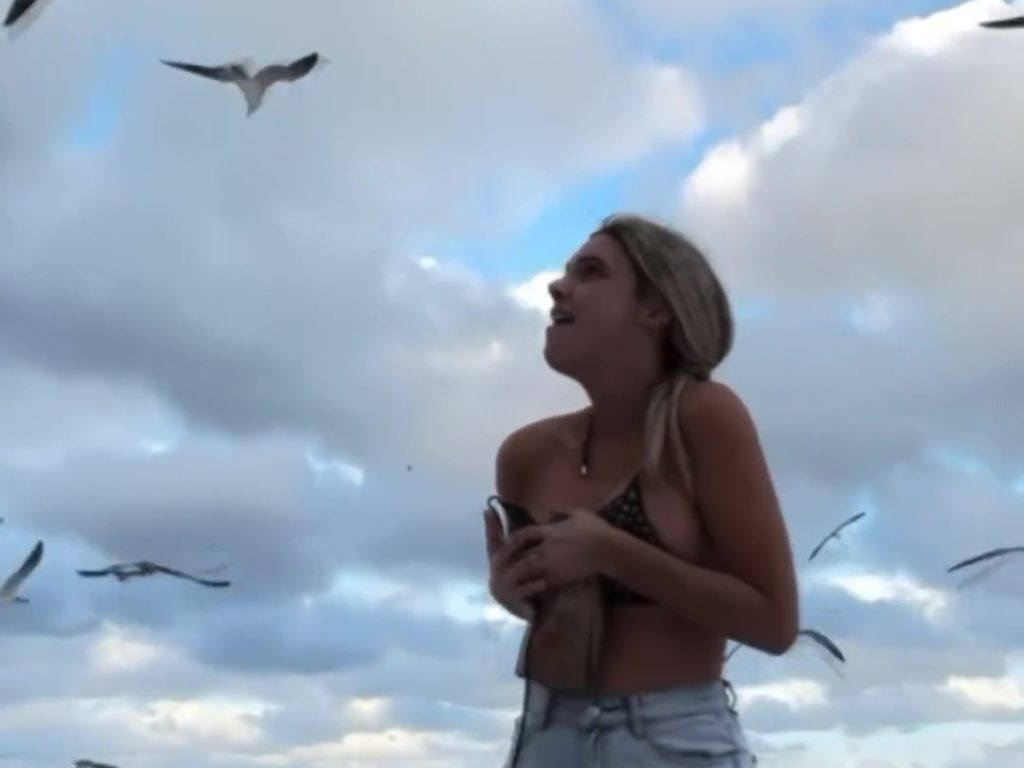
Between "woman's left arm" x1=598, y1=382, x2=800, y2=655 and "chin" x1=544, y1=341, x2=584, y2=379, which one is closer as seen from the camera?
"woman's left arm" x1=598, y1=382, x2=800, y2=655

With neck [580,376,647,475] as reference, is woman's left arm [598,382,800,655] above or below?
below

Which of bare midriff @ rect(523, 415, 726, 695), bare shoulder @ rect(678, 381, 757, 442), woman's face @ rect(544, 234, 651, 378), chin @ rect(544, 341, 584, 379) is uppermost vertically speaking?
woman's face @ rect(544, 234, 651, 378)

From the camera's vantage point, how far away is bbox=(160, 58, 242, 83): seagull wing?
8.09 feet

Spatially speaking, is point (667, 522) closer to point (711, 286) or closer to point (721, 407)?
point (721, 407)

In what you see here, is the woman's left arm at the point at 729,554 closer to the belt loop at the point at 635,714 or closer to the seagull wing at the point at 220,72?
the belt loop at the point at 635,714

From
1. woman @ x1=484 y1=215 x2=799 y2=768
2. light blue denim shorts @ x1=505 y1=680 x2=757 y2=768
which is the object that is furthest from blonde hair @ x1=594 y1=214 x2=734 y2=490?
light blue denim shorts @ x1=505 y1=680 x2=757 y2=768

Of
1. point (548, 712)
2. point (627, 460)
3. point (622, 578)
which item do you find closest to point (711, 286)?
point (627, 460)

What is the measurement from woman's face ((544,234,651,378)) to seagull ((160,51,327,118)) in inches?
35.1

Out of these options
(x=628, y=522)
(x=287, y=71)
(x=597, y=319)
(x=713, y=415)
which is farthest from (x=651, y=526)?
(x=287, y=71)

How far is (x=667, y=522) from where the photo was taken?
1619 millimetres

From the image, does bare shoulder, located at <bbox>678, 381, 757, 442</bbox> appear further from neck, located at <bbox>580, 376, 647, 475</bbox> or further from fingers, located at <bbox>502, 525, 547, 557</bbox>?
fingers, located at <bbox>502, 525, 547, 557</bbox>

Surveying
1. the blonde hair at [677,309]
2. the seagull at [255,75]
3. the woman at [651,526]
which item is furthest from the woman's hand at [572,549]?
the seagull at [255,75]

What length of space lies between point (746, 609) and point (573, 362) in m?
0.34

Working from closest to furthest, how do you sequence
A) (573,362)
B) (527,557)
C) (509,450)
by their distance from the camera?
(527,557) → (573,362) → (509,450)
